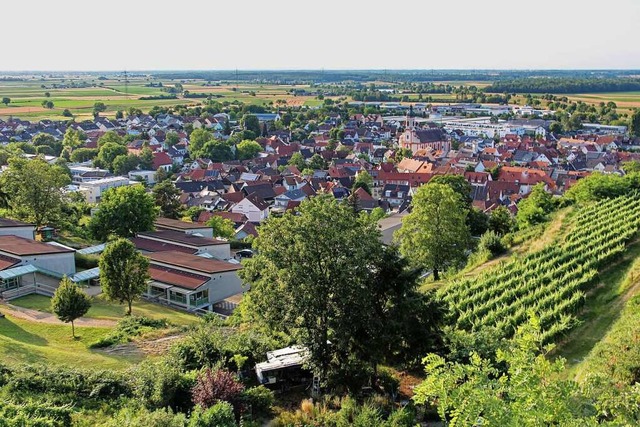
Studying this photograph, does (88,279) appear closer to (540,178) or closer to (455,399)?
(455,399)

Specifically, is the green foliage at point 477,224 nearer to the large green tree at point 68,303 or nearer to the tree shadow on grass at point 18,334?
the large green tree at point 68,303

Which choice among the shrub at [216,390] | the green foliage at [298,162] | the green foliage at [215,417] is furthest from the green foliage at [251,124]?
the green foliage at [215,417]

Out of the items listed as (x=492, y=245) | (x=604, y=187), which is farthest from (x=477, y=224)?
(x=492, y=245)

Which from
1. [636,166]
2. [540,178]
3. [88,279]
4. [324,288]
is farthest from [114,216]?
[636,166]

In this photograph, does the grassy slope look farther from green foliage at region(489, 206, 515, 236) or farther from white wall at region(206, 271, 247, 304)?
white wall at region(206, 271, 247, 304)

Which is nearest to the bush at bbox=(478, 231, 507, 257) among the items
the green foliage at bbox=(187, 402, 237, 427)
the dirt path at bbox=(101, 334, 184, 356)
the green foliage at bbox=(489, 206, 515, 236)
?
the green foliage at bbox=(489, 206, 515, 236)

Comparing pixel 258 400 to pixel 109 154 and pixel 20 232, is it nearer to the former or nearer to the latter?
pixel 20 232
